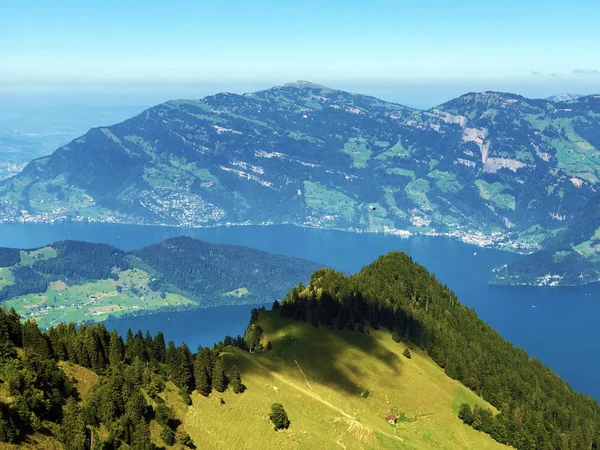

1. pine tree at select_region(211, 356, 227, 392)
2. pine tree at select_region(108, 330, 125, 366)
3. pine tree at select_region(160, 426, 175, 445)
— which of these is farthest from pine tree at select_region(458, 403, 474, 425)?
pine tree at select_region(108, 330, 125, 366)

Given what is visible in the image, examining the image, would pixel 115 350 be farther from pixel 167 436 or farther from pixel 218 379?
pixel 167 436

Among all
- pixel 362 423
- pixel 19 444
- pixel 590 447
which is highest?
pixel 19 444

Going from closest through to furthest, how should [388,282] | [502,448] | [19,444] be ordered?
[19,444]
[502,448]
[388,282]

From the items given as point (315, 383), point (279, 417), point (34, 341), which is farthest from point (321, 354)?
point (34, 341)

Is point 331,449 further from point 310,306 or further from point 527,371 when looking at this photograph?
point 527,371

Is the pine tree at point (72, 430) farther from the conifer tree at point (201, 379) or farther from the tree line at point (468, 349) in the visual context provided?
the tree line at point (468, 349)

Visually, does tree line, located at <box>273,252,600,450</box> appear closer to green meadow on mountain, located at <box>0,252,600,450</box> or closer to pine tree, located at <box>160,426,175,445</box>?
green meadow on mountain, located at <box>0,252,600,450</box>

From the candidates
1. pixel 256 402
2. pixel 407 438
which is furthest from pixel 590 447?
pixel 256 402
